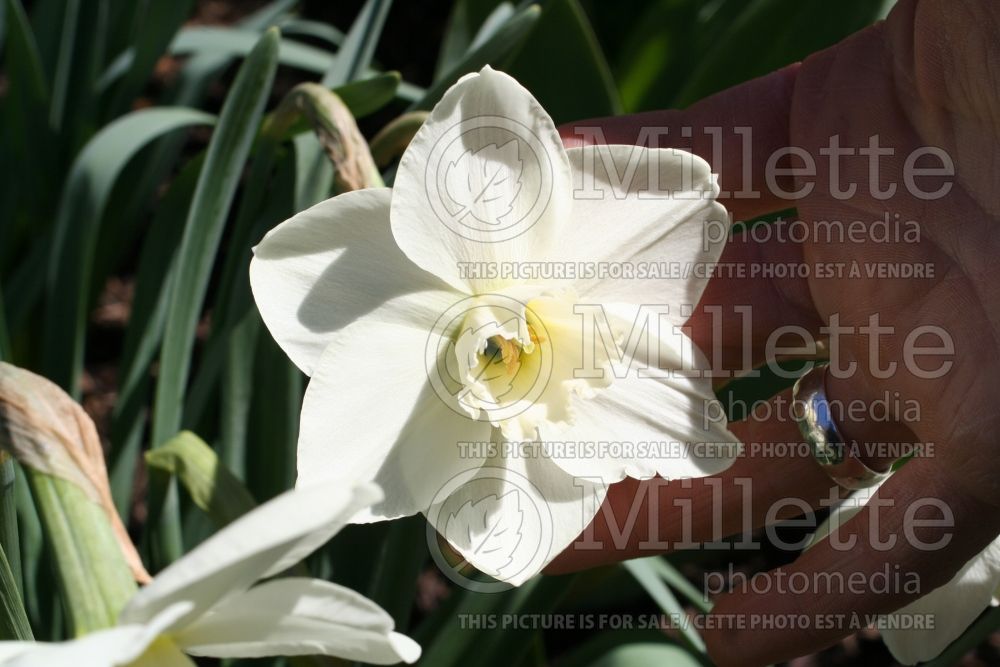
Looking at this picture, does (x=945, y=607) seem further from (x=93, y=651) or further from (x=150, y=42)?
(x=150, y=42)

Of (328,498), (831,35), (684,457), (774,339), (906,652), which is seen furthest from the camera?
(831,35)

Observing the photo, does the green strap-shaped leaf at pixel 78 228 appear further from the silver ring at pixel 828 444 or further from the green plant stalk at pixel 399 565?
the silver ring at pixel 828 444

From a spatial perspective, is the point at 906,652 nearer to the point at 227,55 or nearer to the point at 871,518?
the point at 871,518

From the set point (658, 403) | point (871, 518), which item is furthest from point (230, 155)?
point (871, 518)

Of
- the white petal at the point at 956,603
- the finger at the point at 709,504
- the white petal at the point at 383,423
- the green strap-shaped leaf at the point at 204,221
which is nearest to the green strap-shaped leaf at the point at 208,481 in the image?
the green strap-shaped leaf at the point at 204,221

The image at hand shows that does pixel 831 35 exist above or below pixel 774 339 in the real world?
above

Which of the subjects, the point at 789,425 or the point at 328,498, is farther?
the point at 789,425

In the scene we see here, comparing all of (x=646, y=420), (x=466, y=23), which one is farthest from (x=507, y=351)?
(x=466, y=23)
